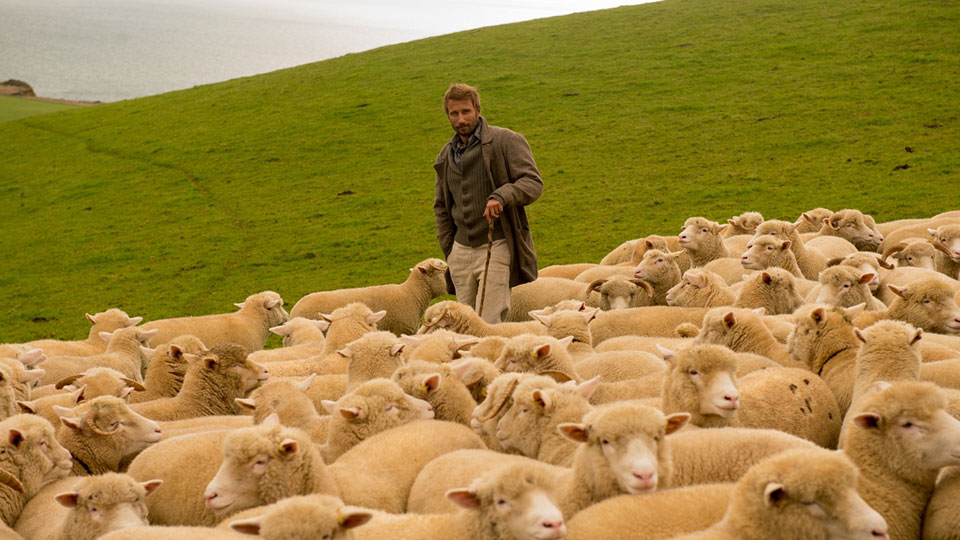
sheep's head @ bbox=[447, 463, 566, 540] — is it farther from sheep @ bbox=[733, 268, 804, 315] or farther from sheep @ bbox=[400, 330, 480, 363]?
sheep @ bbox=[733, 268, 804, 315]

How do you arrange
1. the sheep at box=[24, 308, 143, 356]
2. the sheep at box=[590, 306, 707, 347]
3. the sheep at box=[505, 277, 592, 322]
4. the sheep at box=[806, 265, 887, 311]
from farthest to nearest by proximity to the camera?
the sheep at box=[505, 277, 592, 322]
the sheep at box=[24, 308, 143, 356]
the sheep at box=[590, 306, 707, 347]
the sheep at box=[806, 265, 887, 311]

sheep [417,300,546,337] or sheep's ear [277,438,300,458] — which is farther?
sheep [417,300,546,337]

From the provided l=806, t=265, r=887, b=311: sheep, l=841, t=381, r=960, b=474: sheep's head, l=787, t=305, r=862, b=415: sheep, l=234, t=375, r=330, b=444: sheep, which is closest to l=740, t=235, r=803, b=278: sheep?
l=806, t=265, r=887, b=311: sheep

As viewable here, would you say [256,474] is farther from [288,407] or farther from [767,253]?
[767,253]

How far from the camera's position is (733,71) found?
25.6 m

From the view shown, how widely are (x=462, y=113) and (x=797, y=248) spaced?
4.22 m

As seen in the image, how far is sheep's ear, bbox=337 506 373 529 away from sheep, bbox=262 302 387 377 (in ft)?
12.2

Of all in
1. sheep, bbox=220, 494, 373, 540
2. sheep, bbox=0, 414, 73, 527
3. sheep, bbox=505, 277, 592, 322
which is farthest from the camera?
sheep, bbox=505, 277, 592, 322

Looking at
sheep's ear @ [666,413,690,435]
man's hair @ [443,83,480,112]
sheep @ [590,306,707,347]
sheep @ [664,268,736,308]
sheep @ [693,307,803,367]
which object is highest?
man's hair @ [443,83,480,112]

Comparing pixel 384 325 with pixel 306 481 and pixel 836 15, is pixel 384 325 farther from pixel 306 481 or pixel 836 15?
pixel 836 15

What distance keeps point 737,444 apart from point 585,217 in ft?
46.0

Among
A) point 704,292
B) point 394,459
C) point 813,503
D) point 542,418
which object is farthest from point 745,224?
point 813,503

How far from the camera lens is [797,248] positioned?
9.23 metres

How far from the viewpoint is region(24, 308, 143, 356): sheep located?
891cm
